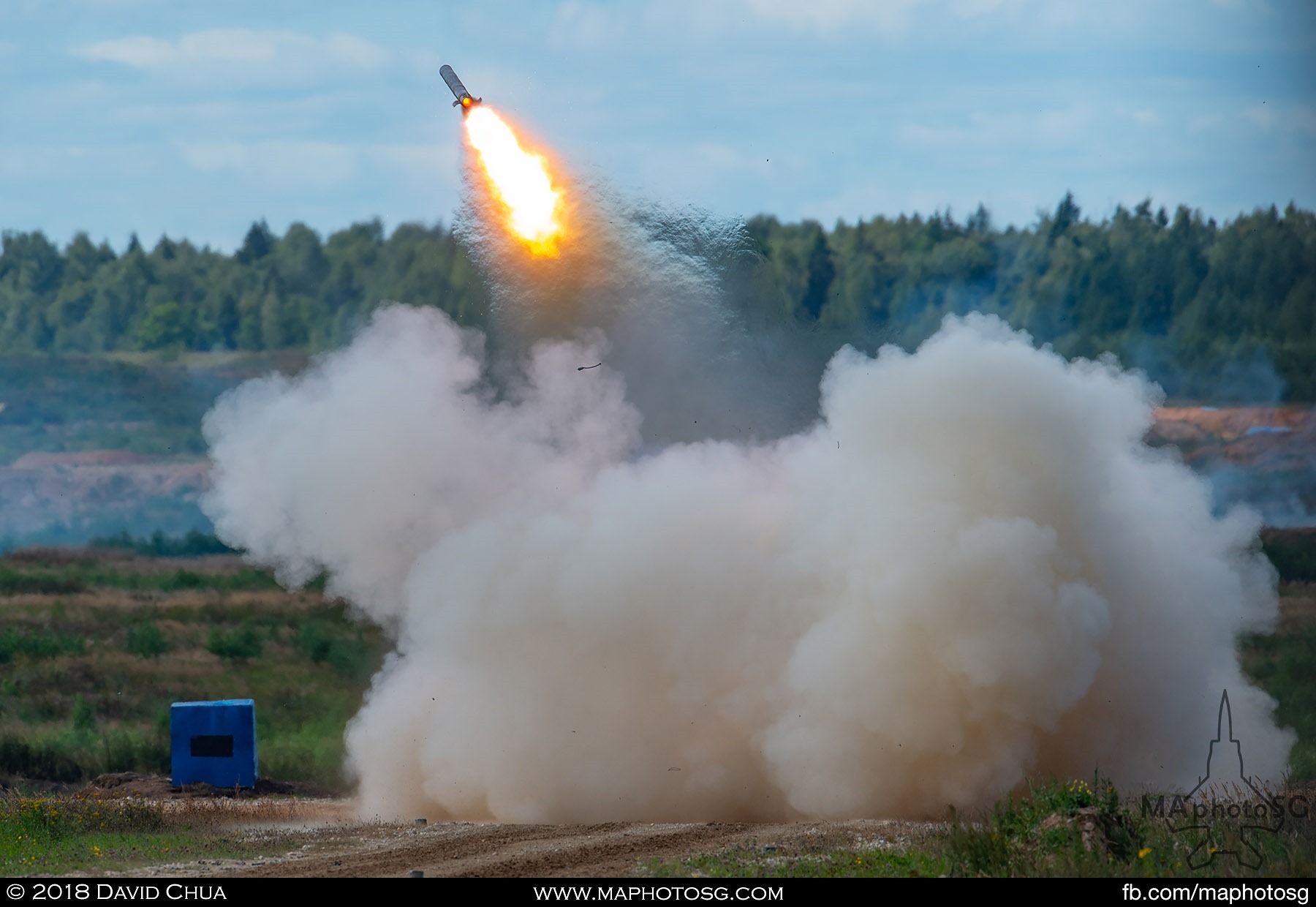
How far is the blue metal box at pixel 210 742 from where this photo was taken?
31.4 meters

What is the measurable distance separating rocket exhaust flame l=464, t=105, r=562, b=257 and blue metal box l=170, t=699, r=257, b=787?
33.0 ft

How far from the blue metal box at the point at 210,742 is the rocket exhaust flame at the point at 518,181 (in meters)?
10.1

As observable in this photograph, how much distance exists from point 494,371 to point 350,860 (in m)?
10.8

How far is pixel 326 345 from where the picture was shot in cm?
6412

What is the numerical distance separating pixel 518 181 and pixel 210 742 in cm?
1165

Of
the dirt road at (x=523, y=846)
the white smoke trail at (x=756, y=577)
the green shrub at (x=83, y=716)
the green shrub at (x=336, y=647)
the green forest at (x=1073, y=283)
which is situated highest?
the green forest at (x=1073, y=283)

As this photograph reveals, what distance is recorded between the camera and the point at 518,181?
2978 cm

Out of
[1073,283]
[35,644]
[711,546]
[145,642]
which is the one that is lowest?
[145,642]

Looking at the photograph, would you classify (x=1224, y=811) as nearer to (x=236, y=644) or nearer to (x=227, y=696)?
(x=227, y=696)

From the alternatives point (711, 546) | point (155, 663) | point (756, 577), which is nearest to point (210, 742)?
point (711, 546)

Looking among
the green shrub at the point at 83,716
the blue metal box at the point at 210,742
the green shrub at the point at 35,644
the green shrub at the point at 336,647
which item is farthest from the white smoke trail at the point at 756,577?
the green shrub at the point at 35,644

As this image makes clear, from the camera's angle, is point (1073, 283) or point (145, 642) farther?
point (1073, 283)

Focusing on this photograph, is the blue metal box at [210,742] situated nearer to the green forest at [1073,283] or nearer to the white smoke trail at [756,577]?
the white smoke trail at [756,577]

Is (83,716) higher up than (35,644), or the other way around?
(35,644)
